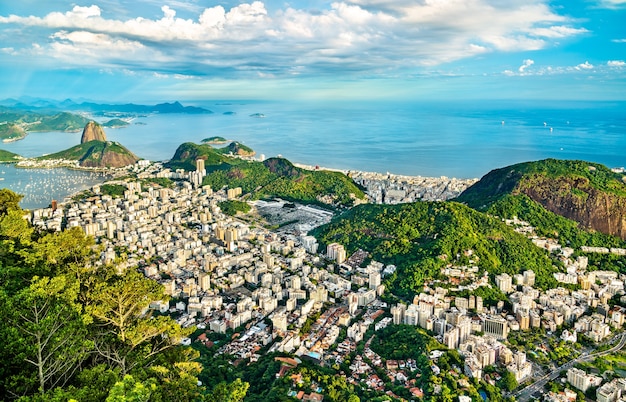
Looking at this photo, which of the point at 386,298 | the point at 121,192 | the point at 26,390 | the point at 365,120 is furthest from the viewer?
the point at 365,120

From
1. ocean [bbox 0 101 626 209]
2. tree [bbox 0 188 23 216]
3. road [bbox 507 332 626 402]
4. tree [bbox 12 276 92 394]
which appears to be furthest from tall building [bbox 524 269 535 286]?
ocean [bbox 0 101 626 209]

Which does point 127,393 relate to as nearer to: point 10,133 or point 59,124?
point 10,133

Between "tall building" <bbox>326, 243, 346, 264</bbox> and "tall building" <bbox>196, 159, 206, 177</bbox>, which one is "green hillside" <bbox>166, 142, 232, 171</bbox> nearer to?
"tall building" <bbox>196, 159, 206, 177</bbox>

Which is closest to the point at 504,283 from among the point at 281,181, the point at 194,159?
the point at 281,181

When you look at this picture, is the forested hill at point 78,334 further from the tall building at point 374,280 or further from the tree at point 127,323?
the tall building at point 374,280

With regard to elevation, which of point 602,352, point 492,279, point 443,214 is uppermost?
point 443,214

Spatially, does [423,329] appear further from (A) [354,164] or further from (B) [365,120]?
(B) [365,120]

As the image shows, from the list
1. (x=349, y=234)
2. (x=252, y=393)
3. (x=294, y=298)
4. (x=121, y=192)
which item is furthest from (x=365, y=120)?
(x=252, y=393)
